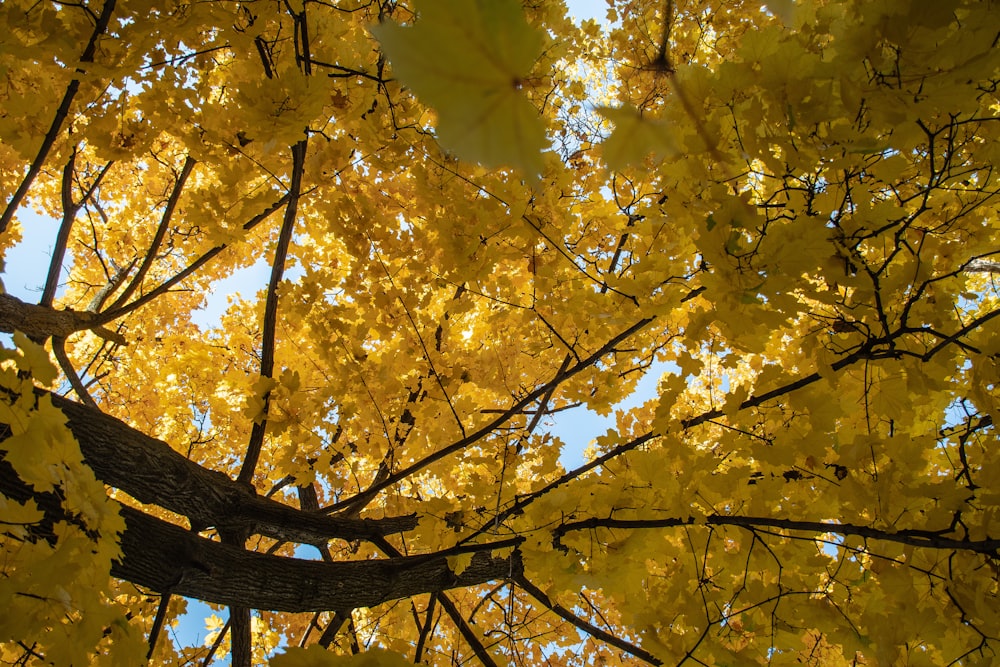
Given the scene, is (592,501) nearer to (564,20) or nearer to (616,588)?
(616,588)

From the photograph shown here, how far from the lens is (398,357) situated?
8.67 feet

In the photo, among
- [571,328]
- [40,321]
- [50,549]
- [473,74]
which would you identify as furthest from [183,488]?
[473,74]

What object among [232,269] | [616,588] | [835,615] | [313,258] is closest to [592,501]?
[616,588]

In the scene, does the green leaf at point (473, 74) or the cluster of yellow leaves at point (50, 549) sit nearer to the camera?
the green leaf at point (473, 74)

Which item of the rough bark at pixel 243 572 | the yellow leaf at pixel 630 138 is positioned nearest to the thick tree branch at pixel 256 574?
the rough bark at pixel 243 572

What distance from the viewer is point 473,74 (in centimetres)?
34

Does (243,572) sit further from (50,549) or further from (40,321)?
(40,321)

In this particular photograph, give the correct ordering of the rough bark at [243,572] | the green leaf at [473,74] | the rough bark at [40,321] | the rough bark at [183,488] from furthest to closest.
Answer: the rough bark at [40,321]
the rough bark at [183,488]
the rough bark at [243,572]
the green leaf at [473,74]

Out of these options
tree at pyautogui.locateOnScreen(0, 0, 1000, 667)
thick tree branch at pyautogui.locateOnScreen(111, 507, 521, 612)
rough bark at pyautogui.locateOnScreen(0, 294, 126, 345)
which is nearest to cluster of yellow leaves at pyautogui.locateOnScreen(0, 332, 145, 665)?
tree at pyautogui.locateOnScreen(0, 0, 1000, 667)

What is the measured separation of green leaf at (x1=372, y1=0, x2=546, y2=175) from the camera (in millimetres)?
325

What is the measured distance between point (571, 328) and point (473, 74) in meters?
2.37

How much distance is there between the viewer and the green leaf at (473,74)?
12.8 inches

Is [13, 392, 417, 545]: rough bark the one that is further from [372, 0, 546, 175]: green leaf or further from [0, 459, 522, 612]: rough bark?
[372, 0, 546, 175]: green leaf

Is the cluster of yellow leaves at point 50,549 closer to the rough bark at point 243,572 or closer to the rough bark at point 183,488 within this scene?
the rough bark at point 243,572
